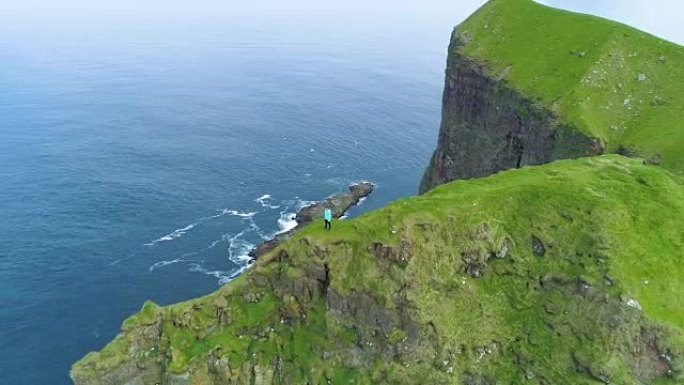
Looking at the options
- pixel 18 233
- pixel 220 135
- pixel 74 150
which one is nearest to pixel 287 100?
pixel 220 135

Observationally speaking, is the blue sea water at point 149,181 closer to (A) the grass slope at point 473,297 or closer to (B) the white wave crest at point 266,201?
(B) the white wave crest at point 266,201

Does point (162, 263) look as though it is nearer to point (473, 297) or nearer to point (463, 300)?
point (463, 300)

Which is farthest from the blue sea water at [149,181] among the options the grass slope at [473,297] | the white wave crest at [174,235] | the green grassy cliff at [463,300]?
the grass slope at [473,297]

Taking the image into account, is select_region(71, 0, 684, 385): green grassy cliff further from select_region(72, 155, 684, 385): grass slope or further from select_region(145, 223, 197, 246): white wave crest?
select_region(145, 223, 197, 246): white wave crest

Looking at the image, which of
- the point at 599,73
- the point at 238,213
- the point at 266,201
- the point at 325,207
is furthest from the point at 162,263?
the point at 599,73

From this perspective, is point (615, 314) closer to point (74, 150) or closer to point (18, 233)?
point (18, 233)
